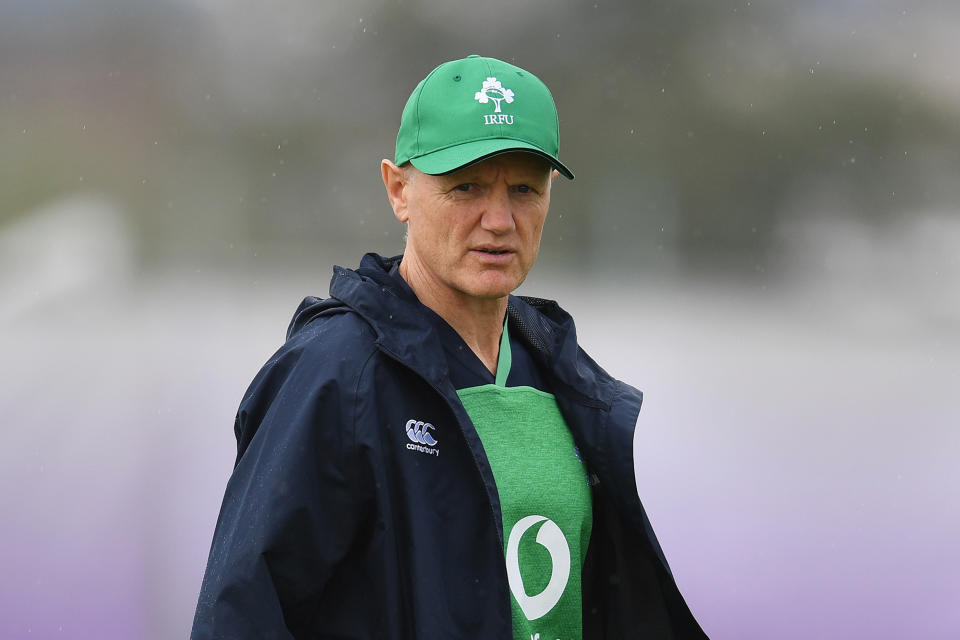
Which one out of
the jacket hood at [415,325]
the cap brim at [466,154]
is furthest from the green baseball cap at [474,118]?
the jacket hood at [415,325]

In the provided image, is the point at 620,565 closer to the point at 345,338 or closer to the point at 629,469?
the point at 629,469

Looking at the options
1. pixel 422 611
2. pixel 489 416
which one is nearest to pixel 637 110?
pixel 489 416

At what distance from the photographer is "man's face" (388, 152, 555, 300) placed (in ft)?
6.19

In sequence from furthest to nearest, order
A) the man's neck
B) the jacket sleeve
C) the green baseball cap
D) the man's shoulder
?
1. the man's neck
2. the green baseball cap
3. the man's shoulder
4. the jacket sleeve

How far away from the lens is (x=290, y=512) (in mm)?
1571

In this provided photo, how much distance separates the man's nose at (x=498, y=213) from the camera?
188 cm

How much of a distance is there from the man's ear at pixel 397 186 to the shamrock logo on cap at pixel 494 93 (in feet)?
0.72

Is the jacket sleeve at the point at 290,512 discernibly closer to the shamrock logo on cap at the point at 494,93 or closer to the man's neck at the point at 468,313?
the man's neck at the point at 468,313

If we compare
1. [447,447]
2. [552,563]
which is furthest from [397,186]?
[552,563]

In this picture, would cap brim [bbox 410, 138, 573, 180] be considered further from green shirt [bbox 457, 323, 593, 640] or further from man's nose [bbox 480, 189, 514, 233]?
green shirt [bbox 457, 323, 593, 640]

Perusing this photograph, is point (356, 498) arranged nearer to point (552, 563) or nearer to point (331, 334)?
point (331, 334)

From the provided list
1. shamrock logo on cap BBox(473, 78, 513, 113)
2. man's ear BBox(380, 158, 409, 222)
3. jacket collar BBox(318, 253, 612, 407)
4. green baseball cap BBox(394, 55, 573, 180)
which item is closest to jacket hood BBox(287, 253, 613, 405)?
jacket collar BBox(318, 253, 612, 407)

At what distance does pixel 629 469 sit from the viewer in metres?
2.03

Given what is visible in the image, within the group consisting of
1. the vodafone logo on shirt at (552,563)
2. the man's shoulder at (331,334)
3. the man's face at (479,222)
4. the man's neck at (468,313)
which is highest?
the man's face at (479,222)
